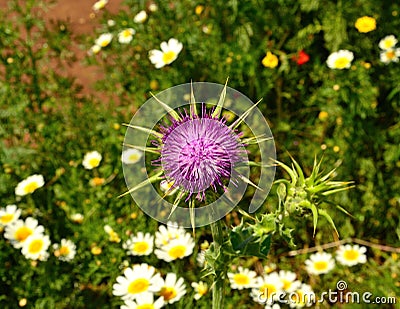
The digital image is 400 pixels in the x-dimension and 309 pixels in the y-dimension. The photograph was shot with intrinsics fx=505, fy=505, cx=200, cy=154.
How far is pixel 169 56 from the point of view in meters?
3.06

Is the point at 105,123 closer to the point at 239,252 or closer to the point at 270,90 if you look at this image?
the point at 270,90

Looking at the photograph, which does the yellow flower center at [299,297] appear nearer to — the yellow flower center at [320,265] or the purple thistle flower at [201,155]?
the yellow flower center at [320,265]

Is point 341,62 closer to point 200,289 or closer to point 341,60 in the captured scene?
point 341,60

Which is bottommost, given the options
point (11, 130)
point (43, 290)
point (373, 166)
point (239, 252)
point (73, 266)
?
point (239, 252)

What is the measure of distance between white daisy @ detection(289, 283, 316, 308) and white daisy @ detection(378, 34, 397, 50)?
4.78 ft

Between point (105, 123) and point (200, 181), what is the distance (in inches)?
74.5

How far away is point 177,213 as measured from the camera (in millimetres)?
2523

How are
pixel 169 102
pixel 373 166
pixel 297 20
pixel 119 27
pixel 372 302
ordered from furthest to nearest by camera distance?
1. pixel 119 27
2. pixel 297 20
3. pixel 169 102
4. pixel 373 166
5. pixel 372 302

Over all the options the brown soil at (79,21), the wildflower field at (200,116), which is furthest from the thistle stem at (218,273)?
the brown soil at (79,21)

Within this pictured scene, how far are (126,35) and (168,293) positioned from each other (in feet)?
5.95

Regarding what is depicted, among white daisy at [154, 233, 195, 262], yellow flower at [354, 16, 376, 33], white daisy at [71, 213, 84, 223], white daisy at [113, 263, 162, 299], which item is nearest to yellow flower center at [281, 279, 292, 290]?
white daisy at [154, 233, 195, 262]

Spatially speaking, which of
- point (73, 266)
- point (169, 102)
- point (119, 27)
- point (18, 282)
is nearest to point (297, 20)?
point (169, 102)

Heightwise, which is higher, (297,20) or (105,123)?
(297,20)

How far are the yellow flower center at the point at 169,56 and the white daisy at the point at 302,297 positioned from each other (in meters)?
1.51
